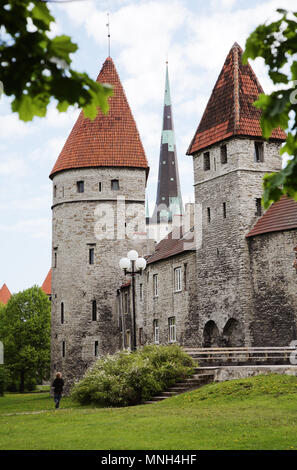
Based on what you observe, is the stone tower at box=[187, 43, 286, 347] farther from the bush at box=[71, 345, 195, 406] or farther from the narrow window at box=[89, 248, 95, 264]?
the narrow window at box=[89, 248, 95, 264]

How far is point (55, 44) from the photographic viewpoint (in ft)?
14.2

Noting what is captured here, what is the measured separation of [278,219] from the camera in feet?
91.8

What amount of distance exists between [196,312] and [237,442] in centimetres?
2129

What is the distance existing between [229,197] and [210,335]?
7069 mm

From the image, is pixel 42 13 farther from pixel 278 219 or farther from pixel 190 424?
pixel 278 219

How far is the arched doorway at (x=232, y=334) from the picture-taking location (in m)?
28.5

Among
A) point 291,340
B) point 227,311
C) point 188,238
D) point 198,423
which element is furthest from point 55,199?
point 198,423

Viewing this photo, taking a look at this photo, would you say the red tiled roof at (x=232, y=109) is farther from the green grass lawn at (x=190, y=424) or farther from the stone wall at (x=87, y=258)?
the green grass lawn at (x=190, y=424)

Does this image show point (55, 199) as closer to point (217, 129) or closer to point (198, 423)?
point (217, 129)

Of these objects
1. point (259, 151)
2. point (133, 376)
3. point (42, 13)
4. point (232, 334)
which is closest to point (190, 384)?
point (133, 376)

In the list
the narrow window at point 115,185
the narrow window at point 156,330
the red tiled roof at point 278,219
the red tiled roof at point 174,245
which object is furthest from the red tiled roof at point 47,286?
the red tiled roof at point 278,219

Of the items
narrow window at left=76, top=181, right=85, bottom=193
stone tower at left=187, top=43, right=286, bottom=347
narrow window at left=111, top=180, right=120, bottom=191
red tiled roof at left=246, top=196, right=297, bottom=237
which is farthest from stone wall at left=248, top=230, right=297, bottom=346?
narrow window at left=76, top=181, right=85, bottom=193

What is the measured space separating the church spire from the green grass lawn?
75.7m

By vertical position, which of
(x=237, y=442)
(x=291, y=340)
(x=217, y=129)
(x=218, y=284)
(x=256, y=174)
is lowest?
(x=237, y=442)
